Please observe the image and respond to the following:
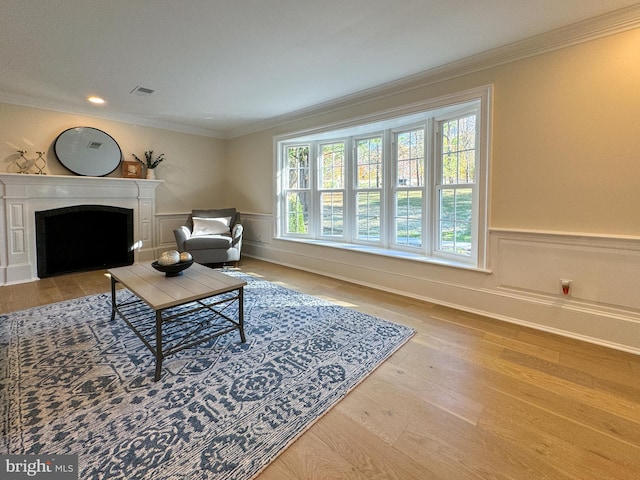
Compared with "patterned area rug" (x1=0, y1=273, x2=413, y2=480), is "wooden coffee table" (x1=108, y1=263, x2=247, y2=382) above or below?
above

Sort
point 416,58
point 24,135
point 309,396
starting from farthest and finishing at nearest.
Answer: point 24,135, point 416,58, point 309,396

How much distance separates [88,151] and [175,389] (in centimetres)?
419

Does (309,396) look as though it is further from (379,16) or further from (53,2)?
(53,2)

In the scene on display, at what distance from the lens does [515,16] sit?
6.98 ft

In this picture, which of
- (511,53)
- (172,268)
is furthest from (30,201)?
(511,53)

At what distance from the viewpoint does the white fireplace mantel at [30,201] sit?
3.72 meters

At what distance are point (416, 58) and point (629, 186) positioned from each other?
1.95 metres

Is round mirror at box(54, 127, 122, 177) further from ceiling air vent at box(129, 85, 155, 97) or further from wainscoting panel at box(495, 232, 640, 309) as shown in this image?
wainscoting panel at box(495, 232, 640, 309)

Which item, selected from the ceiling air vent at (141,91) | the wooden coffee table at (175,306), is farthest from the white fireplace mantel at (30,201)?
the wooden coffee table at (175,306)

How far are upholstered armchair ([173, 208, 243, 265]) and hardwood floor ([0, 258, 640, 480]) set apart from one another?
3.09 meters

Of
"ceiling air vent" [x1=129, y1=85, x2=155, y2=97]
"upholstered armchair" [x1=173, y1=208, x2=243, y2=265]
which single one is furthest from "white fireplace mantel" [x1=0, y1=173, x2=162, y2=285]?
"ceiling air vent" [x1=129, y1=85, x2=155, y2=97]

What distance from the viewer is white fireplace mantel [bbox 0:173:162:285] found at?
372cm

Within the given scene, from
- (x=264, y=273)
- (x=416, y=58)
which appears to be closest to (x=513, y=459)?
(x=416, y=58)

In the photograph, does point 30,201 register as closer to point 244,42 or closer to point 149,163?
point 149,163
